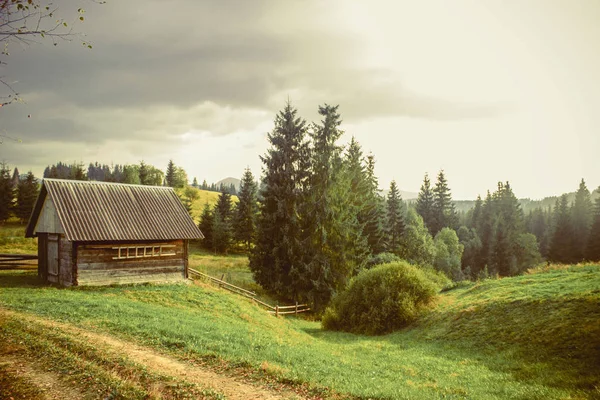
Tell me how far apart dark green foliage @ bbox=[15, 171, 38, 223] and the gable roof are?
197ft

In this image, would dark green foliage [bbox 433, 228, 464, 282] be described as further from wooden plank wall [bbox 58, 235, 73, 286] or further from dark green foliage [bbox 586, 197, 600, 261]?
wooden plank wall [bbox 58, 235, 73, 286]

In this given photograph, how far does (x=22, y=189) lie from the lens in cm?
8062

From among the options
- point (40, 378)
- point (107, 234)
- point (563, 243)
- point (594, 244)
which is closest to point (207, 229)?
point (107, 234)

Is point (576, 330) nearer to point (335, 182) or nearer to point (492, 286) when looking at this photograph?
point (492, 286)

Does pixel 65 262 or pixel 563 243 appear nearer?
pixel 65 262

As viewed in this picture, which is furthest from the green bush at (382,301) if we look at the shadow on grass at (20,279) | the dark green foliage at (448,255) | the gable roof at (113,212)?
the dark green foliage at (448,255)

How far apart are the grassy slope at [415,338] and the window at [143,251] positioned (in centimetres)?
300

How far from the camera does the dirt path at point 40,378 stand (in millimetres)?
9359

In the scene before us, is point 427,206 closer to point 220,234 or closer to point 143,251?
point 220,234

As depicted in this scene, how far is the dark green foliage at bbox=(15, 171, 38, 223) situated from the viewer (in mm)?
79125

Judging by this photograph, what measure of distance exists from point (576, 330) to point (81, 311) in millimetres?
23425

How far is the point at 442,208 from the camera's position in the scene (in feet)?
272

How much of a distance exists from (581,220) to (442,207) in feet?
110

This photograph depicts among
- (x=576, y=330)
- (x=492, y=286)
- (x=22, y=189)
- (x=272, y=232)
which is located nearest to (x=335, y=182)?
(x=272, y=232)
